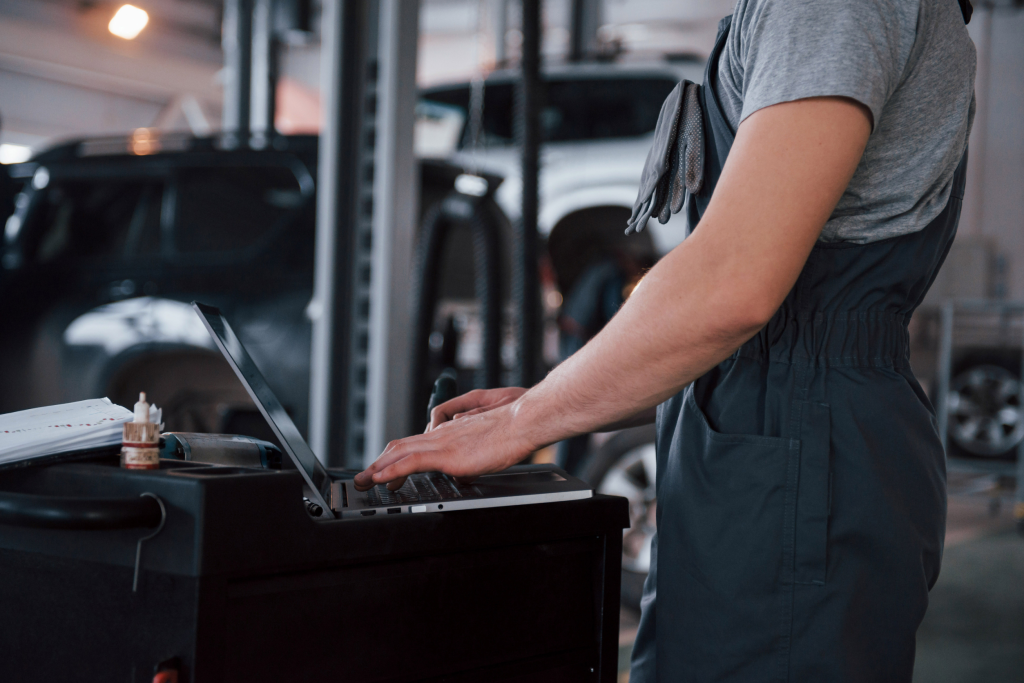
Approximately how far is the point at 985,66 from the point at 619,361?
917 centimetres

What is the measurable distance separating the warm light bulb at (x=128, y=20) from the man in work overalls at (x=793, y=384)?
2.71m

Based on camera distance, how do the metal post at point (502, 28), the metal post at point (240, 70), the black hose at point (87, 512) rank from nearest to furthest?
1. the black hose at point (87, 512)
2. the metal post at point (240, 70)
3. the metal post at point (502, 28)

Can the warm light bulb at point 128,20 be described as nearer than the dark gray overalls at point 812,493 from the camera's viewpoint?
No

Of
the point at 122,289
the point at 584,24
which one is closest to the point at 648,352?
the point at 122,289

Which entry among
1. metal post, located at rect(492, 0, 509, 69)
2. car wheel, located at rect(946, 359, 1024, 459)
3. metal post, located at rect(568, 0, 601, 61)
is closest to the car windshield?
metal post, located at rect(568, 0, 601, 61)

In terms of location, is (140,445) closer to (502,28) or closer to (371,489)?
(371,489)

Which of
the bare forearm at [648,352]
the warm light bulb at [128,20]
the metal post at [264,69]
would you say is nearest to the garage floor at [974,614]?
the bare forearm at [648,352]

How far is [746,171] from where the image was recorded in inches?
29.1

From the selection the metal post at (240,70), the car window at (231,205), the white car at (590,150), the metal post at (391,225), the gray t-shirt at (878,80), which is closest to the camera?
the gray t-shirt at (878,80)

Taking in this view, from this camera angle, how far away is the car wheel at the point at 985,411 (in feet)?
20.8

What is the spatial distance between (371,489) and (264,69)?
607cm

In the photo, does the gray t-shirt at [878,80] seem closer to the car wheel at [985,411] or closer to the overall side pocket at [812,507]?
the overall side pocket at [812,507]

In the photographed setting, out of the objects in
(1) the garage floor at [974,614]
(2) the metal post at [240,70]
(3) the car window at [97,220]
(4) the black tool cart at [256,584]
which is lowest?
(1) the garage floor at [974,614]

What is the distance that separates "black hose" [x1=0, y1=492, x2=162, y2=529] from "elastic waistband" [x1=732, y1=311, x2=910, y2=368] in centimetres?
55
